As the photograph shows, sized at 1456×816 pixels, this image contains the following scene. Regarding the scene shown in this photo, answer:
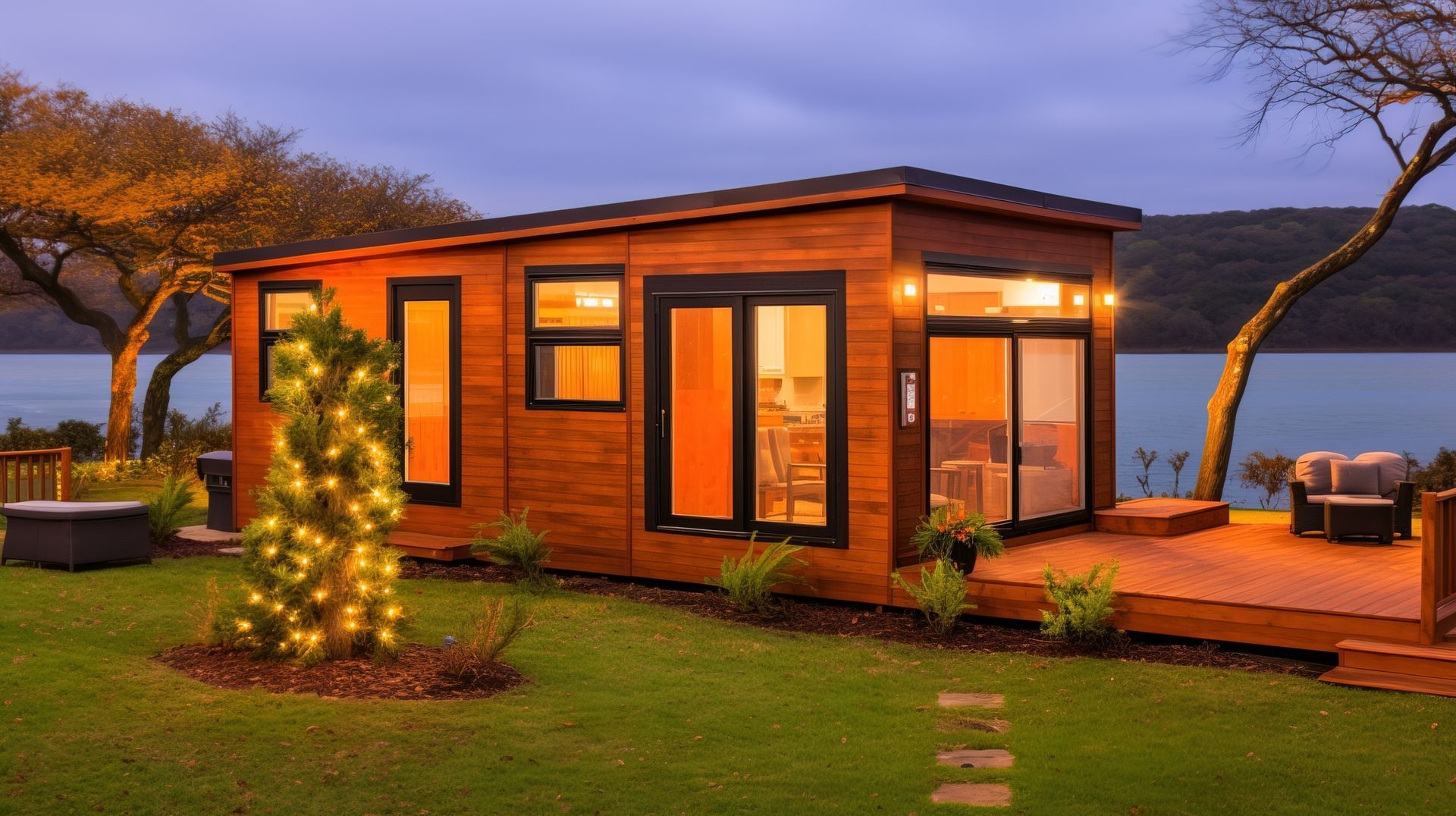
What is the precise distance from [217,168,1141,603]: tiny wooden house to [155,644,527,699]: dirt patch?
2839 mm

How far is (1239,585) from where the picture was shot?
24.5 ft

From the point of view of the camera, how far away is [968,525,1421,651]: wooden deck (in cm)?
664

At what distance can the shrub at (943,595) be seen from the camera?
750 centimetres

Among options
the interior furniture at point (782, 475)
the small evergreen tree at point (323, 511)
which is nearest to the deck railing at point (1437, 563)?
the interior furniture at point (782, 475)

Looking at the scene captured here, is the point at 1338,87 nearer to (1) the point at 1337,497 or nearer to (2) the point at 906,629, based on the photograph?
(1) the point at 1337,497

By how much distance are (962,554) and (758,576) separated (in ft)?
4.28

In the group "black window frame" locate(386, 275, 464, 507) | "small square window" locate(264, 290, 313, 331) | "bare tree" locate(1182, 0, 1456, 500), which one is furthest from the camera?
"bare tree" locate(1182, 0, 1456, 500)

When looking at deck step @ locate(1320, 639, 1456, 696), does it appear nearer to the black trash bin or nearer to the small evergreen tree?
the small evergreen tree

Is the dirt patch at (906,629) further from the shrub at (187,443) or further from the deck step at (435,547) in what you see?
the shrub at (187,443)

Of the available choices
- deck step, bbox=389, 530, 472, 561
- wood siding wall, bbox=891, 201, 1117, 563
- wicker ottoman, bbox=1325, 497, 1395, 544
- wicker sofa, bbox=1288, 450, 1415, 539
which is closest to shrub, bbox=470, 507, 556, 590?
deck step, bbox=389, 530, 472, 561

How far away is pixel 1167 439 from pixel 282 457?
261 ft

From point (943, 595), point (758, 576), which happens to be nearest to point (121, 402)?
point (758, 576)

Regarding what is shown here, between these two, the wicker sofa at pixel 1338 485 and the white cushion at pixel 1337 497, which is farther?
the wicker sofa at pixel 1338 485

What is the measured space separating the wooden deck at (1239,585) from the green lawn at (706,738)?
0.52 m
